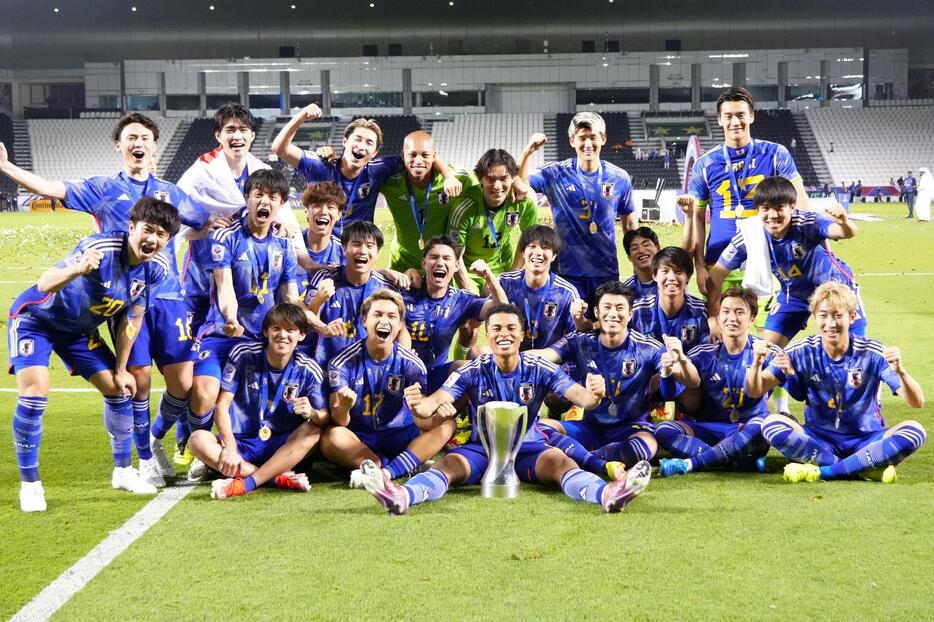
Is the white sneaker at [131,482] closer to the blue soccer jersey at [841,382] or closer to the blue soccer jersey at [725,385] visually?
the blue soccer jersey at [725,385]

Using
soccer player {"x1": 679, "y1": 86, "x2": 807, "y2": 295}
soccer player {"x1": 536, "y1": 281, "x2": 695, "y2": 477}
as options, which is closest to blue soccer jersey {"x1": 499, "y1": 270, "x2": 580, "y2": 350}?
soccer player {"x1": 536, "y1": 281, "x2": 695, "y2": 477}

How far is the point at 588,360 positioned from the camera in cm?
553

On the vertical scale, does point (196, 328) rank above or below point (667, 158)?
below

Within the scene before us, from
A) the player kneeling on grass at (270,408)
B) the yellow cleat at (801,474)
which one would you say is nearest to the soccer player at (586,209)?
the yellow cleat at (801,474)

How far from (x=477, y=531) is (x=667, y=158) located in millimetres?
41885

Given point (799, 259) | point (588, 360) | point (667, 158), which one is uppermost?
point (667, 158)

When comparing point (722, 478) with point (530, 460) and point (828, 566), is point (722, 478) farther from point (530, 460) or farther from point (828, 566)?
point (828, 566)

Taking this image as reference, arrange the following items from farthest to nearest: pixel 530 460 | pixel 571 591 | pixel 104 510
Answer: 1. pixel 530 460
2. pixel 104 510
3. pixel 571 591

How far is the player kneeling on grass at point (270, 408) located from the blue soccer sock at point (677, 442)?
1783 mm

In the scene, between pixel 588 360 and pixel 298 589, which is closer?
pixel 298 589

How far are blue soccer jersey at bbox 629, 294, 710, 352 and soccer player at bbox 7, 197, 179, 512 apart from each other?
109 inches

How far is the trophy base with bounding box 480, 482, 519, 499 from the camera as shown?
4.71 m

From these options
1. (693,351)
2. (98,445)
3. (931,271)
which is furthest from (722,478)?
(931,271)

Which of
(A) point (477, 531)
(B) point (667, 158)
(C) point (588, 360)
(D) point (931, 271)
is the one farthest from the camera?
(B) point (667, 158)
